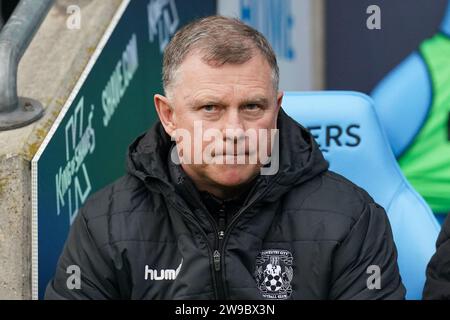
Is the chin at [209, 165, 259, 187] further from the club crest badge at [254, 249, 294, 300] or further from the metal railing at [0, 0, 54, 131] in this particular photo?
the metal railing at [0, 0, 54, 131]

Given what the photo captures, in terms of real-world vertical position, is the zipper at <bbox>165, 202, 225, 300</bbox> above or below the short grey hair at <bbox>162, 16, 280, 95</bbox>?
below

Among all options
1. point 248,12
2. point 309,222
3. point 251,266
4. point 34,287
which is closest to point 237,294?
point 251,266

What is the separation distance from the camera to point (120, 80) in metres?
3.85

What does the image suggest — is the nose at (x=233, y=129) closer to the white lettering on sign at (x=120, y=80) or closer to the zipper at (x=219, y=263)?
the zipper at (x=219, y=263)

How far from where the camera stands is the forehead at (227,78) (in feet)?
8.60

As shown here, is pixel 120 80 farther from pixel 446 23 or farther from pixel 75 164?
pixel 446 23

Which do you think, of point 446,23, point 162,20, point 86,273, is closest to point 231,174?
point 86,273

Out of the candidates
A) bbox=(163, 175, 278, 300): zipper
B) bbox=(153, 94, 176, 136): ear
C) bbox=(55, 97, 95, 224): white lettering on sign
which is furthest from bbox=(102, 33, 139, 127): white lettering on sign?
bbox=(163, 175, 278, 300): zipper

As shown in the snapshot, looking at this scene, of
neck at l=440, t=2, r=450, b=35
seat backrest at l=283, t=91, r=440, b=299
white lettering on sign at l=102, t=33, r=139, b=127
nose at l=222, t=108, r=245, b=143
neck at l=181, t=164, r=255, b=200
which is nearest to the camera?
nose at l=222, t=108, r=245, b=143

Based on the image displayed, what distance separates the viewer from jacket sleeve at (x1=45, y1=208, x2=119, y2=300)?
2689 millimetres

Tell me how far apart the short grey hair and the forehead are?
14mm

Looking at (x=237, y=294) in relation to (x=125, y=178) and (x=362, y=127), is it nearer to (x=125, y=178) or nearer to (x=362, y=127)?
(x=125, y=178)
